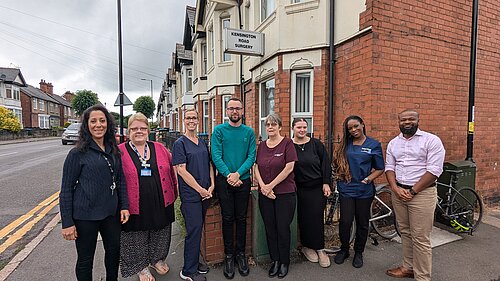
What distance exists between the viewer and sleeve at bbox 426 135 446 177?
2.95 meters

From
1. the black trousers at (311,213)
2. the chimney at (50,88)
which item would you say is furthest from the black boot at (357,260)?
the chimney at (50,88)

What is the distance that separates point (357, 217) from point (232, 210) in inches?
60.6

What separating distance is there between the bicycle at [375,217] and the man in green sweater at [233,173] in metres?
1.50

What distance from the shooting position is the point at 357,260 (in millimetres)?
3523

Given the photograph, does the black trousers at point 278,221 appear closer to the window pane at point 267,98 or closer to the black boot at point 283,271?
the black boot at point 283,271

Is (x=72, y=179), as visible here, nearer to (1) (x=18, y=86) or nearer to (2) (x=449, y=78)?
(2) (x=449, y=78)

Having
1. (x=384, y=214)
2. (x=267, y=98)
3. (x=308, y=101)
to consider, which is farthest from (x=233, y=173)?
(x=267, y=98)

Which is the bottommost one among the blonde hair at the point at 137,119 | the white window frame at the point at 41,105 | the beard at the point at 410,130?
the beard at the point at 410,130

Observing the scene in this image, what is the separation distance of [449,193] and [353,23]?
10.6ft

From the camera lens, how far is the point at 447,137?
5453 mm

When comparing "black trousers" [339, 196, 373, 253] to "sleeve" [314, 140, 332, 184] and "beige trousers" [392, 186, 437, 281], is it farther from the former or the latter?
"beige trousers" [392, 186, 437, 281]

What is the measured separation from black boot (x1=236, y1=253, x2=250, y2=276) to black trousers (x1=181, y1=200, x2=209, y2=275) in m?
0.50

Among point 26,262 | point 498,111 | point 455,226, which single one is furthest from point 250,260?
point 498,111

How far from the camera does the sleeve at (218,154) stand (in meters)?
3.08
